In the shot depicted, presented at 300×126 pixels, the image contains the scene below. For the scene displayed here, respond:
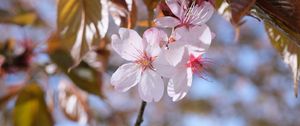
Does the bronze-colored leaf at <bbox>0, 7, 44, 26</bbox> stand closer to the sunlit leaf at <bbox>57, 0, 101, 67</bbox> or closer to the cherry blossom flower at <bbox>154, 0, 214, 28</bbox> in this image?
the sunlit leaf at <bbox>57, 0, 101, 67</bbox>

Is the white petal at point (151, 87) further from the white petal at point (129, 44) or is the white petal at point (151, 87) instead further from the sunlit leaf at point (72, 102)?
the sunlit leaf at point (72, 102)

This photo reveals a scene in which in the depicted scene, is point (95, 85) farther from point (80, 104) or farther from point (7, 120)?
point (7, 120)

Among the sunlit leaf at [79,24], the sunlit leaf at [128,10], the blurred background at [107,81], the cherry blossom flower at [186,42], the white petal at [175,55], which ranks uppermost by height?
the cherry blossom flower at [186,42]

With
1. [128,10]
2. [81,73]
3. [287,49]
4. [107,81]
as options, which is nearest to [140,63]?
[128,10]

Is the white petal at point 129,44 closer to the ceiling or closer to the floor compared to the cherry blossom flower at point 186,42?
closer to the floor

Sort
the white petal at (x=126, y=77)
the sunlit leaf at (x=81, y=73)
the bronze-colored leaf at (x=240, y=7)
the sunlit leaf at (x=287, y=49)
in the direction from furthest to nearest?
1. the sunlit leaf at (x=81, y=73)
2. the sunlit leaf at (x=287, y=49)
3. the white petal at (x=126, y=77)
4. the bronze-colored leaf at (x=240, y=7)

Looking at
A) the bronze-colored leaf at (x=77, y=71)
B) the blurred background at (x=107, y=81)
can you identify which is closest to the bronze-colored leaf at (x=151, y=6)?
the blurred background at (x=107, y=81)

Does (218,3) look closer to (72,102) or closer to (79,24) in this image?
(79,24)
